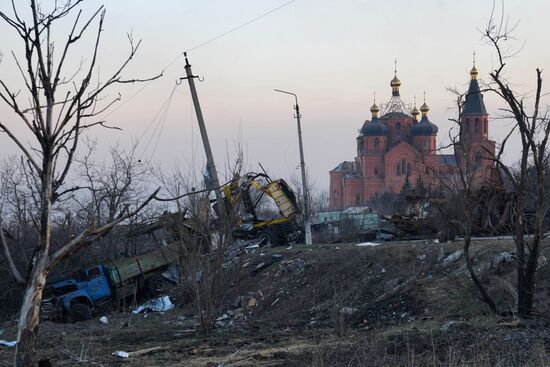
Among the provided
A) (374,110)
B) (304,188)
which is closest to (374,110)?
(374,110)

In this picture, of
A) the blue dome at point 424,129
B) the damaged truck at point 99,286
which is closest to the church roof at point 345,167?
the blue dome at point 424,129

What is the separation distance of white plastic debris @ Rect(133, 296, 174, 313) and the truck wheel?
1347 millimetres

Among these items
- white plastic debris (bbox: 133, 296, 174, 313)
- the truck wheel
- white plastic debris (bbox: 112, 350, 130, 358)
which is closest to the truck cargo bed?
white plastic debris (bbox: 133, 296, 174, 313)

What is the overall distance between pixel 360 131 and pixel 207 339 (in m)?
88.8

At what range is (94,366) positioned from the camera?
9281mm

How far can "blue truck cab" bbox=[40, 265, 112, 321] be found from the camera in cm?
1975

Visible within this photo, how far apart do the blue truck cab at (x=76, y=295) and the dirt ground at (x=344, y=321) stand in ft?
2.68

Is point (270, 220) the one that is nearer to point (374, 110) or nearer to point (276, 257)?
point (276, 257)

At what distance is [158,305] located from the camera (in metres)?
20.8

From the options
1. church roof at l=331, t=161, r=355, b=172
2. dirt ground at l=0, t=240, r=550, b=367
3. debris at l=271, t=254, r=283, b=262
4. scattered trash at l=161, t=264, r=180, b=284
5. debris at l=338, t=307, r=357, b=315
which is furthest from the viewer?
church roof at l=331, t=161, r=355, b=172

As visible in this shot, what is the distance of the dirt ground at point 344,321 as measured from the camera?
362 inches

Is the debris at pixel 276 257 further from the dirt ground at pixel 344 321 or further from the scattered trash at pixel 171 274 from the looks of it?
the scattered trash at pixel 171 274

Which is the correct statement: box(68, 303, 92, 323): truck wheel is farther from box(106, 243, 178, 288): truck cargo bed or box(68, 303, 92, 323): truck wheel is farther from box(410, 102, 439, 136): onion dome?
box(410, 102, 439, 136): onion dome

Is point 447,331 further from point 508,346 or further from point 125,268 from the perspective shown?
point 125,268
